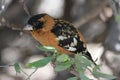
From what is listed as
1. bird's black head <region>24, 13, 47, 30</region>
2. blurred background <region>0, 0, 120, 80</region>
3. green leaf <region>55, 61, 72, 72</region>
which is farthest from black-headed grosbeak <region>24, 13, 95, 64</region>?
blurred background <region>0, 0, 120, 80</region>

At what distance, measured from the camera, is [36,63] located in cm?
232

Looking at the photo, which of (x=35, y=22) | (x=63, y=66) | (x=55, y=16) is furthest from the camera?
(x=55, y=16)

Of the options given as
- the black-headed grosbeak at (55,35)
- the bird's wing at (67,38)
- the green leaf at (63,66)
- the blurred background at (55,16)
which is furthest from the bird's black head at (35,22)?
the blurred background at (55,16)

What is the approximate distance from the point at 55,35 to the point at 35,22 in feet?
0.70

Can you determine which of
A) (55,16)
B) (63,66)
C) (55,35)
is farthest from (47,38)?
(55,16)

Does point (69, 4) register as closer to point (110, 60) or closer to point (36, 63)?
point (110, 60)

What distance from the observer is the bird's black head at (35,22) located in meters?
3.54

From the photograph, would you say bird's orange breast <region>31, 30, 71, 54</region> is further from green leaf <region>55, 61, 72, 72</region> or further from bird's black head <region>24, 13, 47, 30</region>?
green leaf <region>55, 61, 72, 72</region>

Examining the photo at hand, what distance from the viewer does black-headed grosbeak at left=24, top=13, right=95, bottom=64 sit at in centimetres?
360

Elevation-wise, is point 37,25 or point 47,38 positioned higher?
point 37,25

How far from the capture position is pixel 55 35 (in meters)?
3.64

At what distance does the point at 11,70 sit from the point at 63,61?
3.64m

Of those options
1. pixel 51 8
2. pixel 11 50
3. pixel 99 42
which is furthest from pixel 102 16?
pixel 11 50

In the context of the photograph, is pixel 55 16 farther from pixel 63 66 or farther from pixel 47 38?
pixel 63 66
